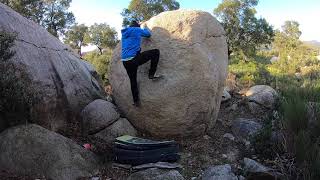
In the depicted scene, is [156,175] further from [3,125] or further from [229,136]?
[3,125]

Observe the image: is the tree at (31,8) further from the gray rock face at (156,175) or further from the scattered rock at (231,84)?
the gray rock face at (156,175)

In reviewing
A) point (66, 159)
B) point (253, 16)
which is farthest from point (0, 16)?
point (253, 16)

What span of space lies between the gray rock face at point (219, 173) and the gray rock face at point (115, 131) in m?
2.16

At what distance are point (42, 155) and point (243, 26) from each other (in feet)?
58.7

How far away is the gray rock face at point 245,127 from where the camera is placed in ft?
31.9

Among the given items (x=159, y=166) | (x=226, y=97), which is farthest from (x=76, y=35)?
(x=159, y=166)

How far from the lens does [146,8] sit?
68.8 ft

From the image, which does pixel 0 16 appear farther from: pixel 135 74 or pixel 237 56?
pixel 237 56

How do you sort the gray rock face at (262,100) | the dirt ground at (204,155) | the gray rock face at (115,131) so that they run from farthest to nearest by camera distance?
the gray rock face at (262,100) < the gray rock face at (115,131) < the dirt ground at (204,155)

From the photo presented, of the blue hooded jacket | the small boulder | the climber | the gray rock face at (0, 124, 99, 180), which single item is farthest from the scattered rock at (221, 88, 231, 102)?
the gray rock face at (0, 124, 99, 180)

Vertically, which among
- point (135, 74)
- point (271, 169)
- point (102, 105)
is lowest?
point (271, 169)

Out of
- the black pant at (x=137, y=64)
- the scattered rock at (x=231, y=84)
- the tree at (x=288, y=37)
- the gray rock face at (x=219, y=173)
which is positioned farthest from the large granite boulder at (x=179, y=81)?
the tree at (x=288, y=37)

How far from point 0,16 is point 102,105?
290 cm

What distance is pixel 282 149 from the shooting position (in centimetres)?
813
